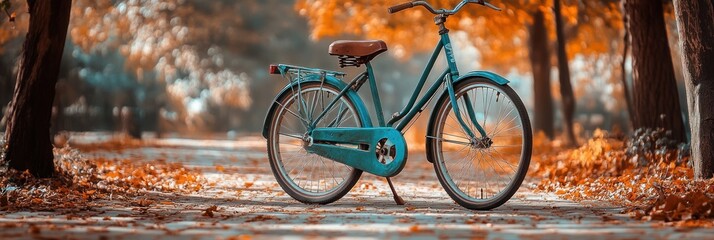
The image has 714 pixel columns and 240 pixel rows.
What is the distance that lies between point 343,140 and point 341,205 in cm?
43

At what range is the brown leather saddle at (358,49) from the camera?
657cm

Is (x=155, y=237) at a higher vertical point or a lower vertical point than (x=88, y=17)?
lower

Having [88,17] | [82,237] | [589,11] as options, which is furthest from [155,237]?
[88,17]

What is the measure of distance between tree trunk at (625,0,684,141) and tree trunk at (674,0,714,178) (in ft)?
7.22

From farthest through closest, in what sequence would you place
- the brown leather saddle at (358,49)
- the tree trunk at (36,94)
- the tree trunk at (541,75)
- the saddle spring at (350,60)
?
the tree trunk at (541,75), the tree trunk at (36,94), the saddle spring at (350,60), the brown leather saddle at (358,49)

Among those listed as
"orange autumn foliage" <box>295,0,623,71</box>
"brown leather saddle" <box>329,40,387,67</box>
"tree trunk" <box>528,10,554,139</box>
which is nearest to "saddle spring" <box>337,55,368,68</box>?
"brown leather saddle" <box>329,40,387,67</box>

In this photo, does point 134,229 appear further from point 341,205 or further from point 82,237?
point 341,205

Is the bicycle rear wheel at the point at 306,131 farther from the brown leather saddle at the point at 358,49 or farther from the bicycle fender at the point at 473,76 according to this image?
the bicycle fender at the point at 473,76

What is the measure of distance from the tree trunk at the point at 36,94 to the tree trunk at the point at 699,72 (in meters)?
4.60

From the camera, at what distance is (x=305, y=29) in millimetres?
31984

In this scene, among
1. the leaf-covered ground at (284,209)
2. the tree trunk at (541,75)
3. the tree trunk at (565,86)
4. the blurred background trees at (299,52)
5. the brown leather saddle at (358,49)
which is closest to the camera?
the leaf-covered ground at (284,209)

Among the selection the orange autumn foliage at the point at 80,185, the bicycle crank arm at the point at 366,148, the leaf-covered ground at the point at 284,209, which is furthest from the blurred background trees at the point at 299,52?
the orange autumn foliage at the point at 80,185

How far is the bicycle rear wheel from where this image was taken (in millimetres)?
6852

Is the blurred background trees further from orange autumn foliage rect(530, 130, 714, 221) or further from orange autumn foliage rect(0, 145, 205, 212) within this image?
orange autumn foliage rect(0, 145, 205, 212)
